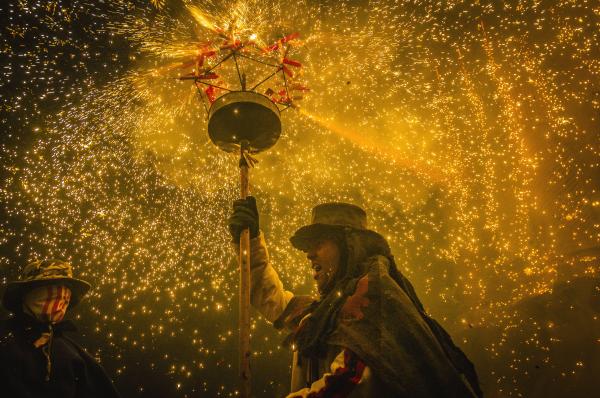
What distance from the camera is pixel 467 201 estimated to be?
9547 millimetres

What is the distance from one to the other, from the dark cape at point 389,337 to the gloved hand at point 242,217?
3.07 ft

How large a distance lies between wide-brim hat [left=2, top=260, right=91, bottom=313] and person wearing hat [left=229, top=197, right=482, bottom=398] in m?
2.21

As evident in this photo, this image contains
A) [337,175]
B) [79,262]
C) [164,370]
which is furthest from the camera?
[337,175]

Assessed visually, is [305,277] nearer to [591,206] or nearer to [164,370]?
[164,370]

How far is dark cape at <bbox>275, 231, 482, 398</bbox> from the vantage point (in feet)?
4.76

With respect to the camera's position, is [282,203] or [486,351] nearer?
[282,203]

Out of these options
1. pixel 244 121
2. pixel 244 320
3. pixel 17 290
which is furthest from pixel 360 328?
pixel 17 290

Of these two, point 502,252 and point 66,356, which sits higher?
point 502,252

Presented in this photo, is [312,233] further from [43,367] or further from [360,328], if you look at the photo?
[43,367]

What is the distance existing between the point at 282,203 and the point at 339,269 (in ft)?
16.0

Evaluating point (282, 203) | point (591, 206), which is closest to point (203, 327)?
point (282, 203)

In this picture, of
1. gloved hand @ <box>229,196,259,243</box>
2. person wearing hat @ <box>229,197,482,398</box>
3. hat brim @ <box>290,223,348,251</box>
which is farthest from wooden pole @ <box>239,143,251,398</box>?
hat brim @ <box>290,223,348,251</box>

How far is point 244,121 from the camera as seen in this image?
2748 mm

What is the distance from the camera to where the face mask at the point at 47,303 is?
A: 3107 mm
